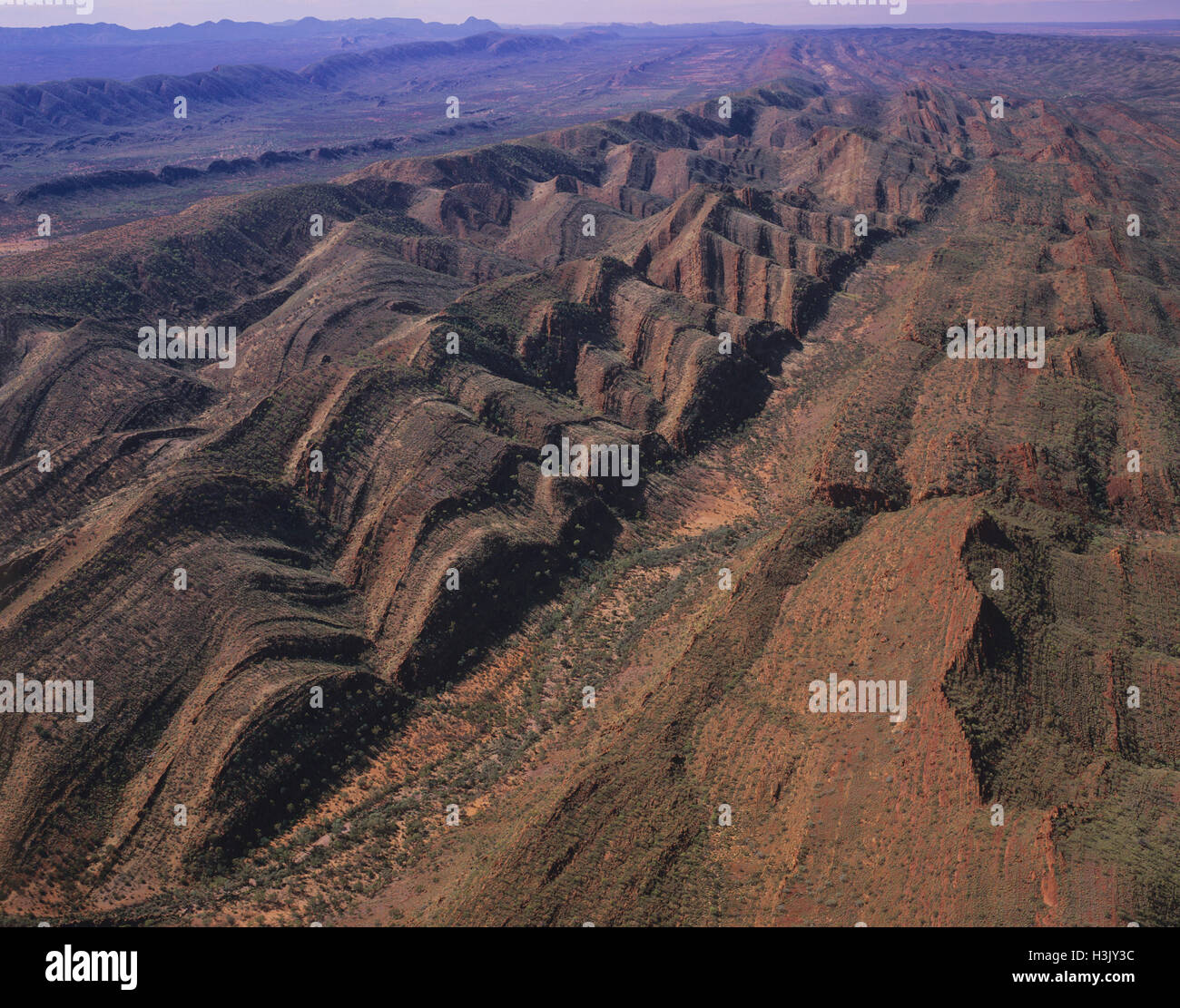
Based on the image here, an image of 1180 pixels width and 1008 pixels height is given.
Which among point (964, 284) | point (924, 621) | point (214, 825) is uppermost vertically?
point (964, 284)

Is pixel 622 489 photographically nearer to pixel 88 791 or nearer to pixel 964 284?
pixel 88 791

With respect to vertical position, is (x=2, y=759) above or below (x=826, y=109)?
below

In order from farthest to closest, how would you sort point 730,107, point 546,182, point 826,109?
1. point 826,109
2. point 730,107
3. point 546,182

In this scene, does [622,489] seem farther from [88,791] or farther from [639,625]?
[88,791]

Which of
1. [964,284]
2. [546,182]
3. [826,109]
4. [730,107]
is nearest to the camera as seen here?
[964,284]

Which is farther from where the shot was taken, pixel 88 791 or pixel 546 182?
pixel 546 182

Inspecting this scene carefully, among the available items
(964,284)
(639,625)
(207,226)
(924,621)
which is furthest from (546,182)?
(924,621)
